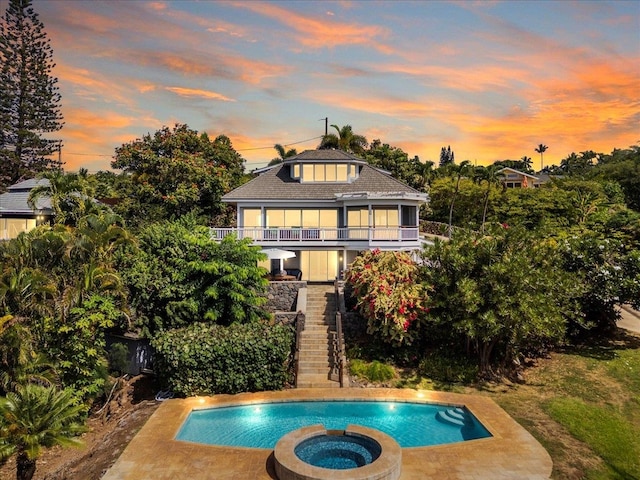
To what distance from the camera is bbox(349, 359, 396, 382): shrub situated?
18.4 meters

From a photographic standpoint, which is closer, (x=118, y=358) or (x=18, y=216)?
(x=118, y=358)

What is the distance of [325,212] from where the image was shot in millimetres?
31234

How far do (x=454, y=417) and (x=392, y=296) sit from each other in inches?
219

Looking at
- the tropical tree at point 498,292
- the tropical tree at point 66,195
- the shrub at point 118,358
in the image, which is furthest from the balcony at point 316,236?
the shrub at point 118,358

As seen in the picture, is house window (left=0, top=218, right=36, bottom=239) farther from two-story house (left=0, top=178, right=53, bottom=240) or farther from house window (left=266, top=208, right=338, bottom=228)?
house window (left=266, top=208, right=338, bottom=228)

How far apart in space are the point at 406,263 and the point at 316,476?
11.9 m

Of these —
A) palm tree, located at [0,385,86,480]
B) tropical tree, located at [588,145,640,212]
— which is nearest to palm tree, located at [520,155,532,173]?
tropical tree, located at [588,145,640,212]

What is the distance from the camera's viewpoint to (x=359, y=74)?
26938 millimetres

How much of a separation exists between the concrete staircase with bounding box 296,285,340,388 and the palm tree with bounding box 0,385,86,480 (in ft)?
30.5

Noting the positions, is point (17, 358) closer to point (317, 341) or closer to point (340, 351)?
point (317, 341)

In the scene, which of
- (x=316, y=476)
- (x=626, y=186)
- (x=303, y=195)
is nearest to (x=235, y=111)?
(x=303, y=195)

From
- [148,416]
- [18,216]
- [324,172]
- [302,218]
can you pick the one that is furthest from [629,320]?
[18,216]

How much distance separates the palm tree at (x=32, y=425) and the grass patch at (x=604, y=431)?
49.5 feet

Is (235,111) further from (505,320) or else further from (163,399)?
(505,320)
